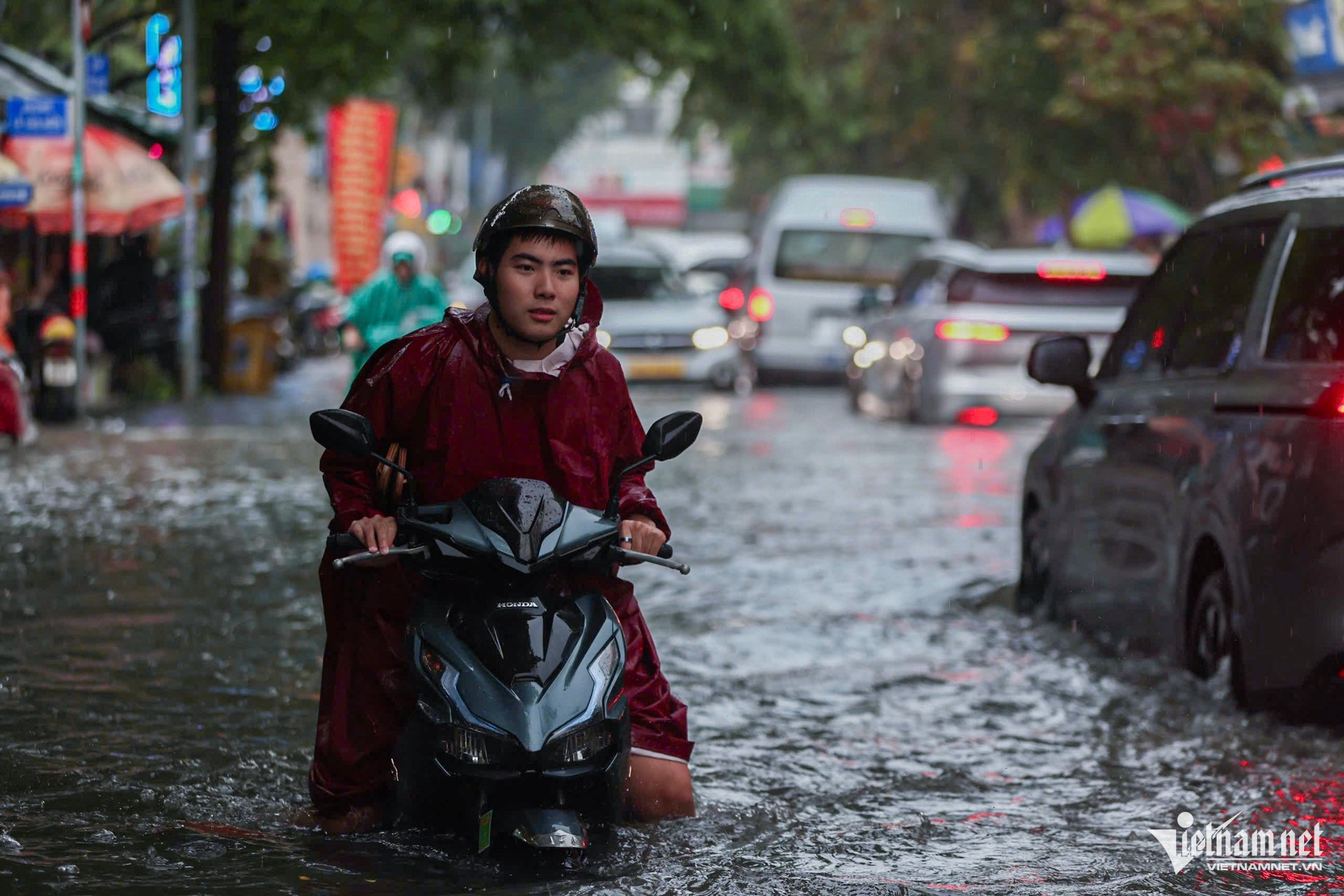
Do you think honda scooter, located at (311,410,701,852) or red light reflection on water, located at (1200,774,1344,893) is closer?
honda scooter, located at (311,410,701,852)

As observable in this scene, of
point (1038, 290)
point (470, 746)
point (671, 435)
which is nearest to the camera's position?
point (470, 746)

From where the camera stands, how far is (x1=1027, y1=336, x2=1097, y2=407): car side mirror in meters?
8.33

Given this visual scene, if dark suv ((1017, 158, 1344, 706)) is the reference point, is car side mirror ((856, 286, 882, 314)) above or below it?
above

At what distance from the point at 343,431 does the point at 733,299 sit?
2294cm

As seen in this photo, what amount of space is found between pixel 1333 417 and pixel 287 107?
21222 millimetres

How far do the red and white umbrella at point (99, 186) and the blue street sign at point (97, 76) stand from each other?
0.59 metres

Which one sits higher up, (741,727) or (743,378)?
(743,378)

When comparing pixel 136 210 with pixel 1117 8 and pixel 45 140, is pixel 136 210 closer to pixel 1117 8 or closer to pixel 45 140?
pixel 45 140

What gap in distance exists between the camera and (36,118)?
21.6 m

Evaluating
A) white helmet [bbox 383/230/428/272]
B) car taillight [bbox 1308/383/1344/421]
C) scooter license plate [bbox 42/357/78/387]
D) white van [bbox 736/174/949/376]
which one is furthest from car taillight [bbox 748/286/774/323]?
car taillight [bbox 1308/383/1344/421]

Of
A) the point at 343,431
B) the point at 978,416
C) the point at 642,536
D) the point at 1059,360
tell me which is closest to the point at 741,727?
the point at 1059,360

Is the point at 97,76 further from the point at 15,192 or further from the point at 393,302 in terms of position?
the point at 393,302

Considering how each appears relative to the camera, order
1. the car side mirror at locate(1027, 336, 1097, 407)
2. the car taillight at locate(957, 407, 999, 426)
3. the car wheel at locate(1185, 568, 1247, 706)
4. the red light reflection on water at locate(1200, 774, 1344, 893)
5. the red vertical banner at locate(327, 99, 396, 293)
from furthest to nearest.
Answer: the red vertical banner at locate(327, 99, 396, 293) → the car taillight at locate(957, 407, 999, 426) → the car side mirror at locate(1027, 336, 1097, 407) → the car wheel at locate(1185, 568, 1247, 706) → the red light reflection on water at locate(1200, 774, 1344, 893)

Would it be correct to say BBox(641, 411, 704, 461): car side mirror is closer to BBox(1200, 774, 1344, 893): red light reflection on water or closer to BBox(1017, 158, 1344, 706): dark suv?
BBox(1200, 774, 1344, 893): red light reflection on water
